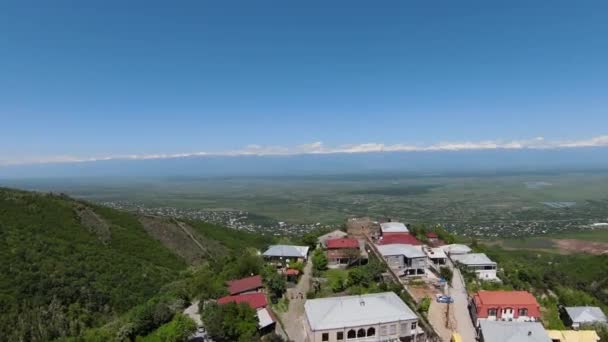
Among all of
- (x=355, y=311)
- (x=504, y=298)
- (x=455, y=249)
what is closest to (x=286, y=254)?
(x=355, y=311)

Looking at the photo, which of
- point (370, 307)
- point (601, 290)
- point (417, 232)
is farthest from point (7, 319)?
point (601, 290)

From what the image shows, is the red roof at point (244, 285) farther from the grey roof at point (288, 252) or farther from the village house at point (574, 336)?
the village house at point (574, 336)

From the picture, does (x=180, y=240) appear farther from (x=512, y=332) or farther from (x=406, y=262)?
(x=512, y=332)

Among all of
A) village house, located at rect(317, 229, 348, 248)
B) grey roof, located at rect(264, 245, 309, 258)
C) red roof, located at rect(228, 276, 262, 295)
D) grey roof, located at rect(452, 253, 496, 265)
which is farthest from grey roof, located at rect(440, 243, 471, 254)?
red roof, located at rect(228, 276, 262, 295)

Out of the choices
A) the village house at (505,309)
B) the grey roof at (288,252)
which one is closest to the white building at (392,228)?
the grey roof at (288,252)

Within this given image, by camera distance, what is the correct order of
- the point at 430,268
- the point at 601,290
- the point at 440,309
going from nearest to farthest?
the point at 440,309 → the point at 430,268 → the point at 601,290

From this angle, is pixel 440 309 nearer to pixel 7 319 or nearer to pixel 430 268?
pixel 430 268

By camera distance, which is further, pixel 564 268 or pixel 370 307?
pixel 564 268
